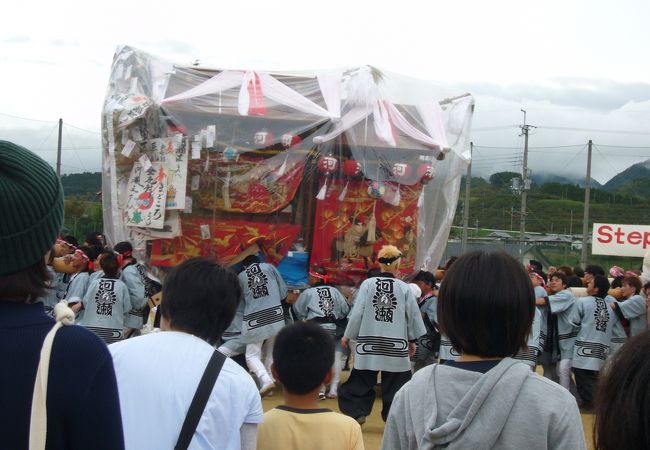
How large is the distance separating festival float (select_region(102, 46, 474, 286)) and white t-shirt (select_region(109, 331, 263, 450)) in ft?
16.7

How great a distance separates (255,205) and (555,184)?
4585 cm

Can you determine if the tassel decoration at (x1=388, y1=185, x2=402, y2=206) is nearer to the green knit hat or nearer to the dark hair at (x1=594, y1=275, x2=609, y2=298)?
the dark hair at (x1=594, y1=275, x2=609, y2=298)

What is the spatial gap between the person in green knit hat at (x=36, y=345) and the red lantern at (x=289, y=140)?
19.1 feet

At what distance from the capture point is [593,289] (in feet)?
28.2

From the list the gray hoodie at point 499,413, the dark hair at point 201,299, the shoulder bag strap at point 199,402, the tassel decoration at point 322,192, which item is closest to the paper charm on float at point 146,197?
the tassel decoration at point 322,192

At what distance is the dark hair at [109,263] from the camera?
24.5 ft

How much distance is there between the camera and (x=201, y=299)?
2.60 metres

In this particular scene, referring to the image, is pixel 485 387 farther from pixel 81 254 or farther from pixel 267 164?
pixel 81 254

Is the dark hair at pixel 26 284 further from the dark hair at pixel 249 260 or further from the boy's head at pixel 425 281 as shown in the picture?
the boy's head at pixel 425 281

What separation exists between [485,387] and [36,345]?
1170mm

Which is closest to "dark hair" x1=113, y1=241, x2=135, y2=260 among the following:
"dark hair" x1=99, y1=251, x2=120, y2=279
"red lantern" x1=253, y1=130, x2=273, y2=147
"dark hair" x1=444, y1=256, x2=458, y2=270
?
"dark hair" x1=99, y1=251, x2=120, y2=279

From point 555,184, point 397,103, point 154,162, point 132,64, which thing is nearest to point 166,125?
point 154,162

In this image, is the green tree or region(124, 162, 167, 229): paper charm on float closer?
region(124, 162, 167, 229): paper charm on float

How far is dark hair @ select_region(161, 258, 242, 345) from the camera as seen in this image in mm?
2557
